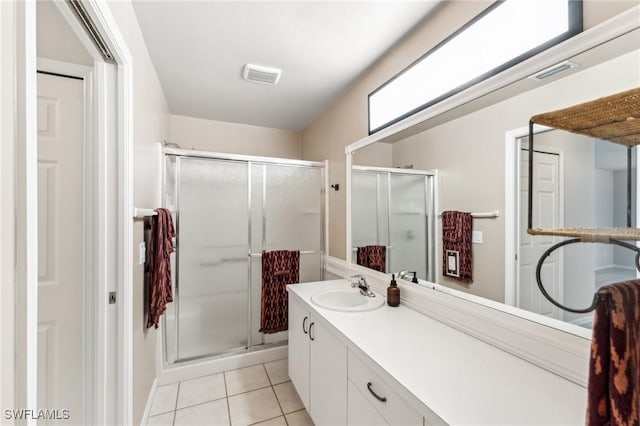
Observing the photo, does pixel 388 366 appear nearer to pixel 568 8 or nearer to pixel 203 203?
pixel 568 8

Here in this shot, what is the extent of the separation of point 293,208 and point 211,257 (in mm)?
878

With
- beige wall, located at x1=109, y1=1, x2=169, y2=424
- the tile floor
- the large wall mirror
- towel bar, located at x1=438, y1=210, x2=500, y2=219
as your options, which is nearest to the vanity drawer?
the large wall mirror

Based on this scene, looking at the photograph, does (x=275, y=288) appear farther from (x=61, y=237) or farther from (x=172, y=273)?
(x=61, y=237)

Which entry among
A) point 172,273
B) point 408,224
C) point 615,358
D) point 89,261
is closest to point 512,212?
point 408,224

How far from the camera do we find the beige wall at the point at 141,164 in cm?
148

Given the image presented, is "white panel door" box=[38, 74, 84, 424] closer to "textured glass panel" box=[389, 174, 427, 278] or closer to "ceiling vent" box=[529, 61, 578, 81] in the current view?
"textured glass panel" box=[389, 174, 427, 278]

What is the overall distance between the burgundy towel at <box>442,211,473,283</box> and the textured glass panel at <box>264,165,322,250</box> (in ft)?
5.04

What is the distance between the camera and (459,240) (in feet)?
4.53

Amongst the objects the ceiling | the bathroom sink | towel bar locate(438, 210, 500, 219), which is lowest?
the bathroom sink

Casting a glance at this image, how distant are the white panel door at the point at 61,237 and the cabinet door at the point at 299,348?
1146mm

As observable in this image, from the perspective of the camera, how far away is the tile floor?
1812mm

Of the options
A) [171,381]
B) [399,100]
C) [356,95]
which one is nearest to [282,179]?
[356,95]

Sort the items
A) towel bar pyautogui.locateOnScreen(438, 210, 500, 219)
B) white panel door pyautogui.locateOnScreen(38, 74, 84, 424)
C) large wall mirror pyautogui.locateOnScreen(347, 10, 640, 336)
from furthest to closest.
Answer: white panel door pyautogui.locateOnScreen(38, 74, 84, 424)
towel bar pyautogui.locateOnScreen(438, 210, 500, 219)
large wall mirror pyautogui.locateOnScreen(347, 10, 640, 336)

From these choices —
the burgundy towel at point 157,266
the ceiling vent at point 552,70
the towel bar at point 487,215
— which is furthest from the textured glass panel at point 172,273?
the ceiling vent at point 552,70
